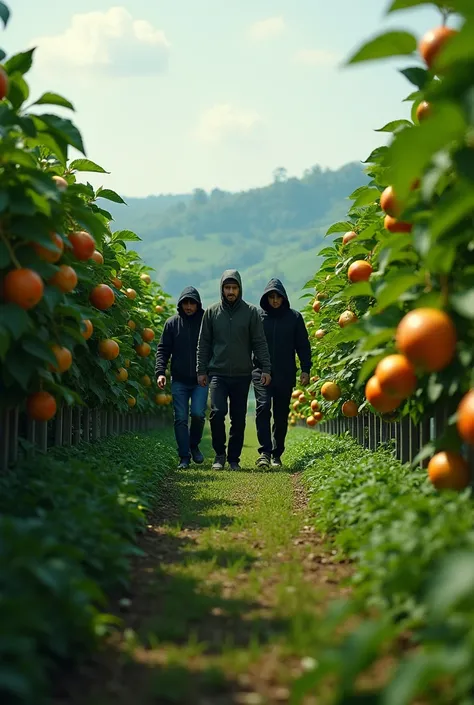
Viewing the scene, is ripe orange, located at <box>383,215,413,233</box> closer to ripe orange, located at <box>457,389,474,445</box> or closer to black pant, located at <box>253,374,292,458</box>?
ripe orange, located at <box>457,389,474,445</box>

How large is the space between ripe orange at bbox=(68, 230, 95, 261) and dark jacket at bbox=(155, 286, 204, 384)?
529cm

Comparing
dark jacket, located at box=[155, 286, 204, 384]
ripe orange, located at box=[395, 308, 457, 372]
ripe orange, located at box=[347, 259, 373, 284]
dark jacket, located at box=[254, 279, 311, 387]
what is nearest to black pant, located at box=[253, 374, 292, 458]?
dark jacket, located at box=[254, 279, 311, 387]

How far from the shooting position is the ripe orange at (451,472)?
3939 millimetres

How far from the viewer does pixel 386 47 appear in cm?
376

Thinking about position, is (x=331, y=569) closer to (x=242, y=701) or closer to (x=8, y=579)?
(x=242, y=701)

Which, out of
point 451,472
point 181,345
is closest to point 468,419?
point 451,472

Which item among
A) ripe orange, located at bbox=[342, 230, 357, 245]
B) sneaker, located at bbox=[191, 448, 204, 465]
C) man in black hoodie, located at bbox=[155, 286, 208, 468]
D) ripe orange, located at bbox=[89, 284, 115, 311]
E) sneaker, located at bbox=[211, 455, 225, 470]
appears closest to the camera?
ripe orange, located at bbox=[89, 284, 115, 311]

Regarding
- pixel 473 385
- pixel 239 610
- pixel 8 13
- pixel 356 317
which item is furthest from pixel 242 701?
pixel 356 317

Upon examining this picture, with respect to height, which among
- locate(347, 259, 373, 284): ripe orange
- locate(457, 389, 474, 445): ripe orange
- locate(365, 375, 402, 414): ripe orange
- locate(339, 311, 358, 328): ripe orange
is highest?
locate(347, 259, 373, 284): ripe orange

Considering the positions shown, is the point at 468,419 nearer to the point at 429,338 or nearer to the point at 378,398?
the point at 429,338

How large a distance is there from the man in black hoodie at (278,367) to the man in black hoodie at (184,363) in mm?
800

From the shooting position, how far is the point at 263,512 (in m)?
6.12

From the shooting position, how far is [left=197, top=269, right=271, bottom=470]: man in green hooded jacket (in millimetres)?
9578

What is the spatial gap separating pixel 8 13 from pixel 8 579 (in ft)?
11.3
